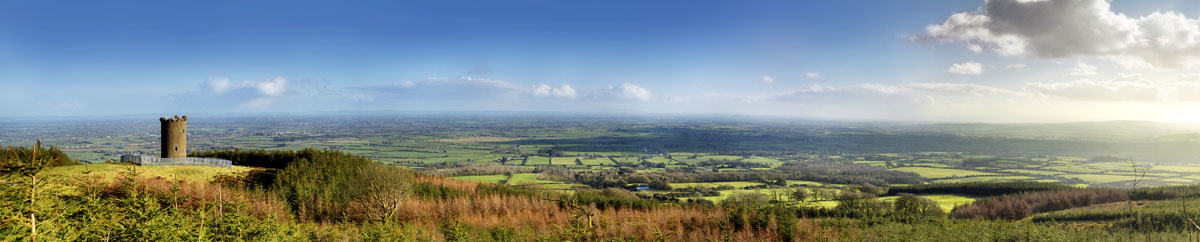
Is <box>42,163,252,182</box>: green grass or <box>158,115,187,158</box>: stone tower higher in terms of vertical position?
<box>158,115,187,158</box>: stone tower

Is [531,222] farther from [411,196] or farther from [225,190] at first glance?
[225,190]

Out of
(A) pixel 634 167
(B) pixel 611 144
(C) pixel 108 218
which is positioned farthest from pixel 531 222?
(B) pixel 611 144

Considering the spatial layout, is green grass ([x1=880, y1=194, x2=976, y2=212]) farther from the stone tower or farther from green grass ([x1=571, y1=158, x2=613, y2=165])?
the stone tower

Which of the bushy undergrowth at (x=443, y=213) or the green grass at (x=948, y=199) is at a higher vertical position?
the bushy undergrowth at (x=443, y=213)

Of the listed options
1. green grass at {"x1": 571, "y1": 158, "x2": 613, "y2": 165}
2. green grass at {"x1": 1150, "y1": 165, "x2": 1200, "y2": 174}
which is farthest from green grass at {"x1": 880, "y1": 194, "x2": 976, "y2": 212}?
green grass at {"x1": 571, "y1": 158, "x2": 613, "y2": 165}

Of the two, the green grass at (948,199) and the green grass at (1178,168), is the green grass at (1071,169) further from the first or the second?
the green grass at (948,199)

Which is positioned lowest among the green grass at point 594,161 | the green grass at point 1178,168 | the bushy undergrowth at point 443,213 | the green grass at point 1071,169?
the green grass at point 594,161

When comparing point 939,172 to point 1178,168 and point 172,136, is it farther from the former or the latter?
point 172,136

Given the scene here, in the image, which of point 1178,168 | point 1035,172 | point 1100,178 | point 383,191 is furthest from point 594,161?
point 1178,168

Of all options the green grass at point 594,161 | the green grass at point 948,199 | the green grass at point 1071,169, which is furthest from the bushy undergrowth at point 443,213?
the green grass at point 594,161
